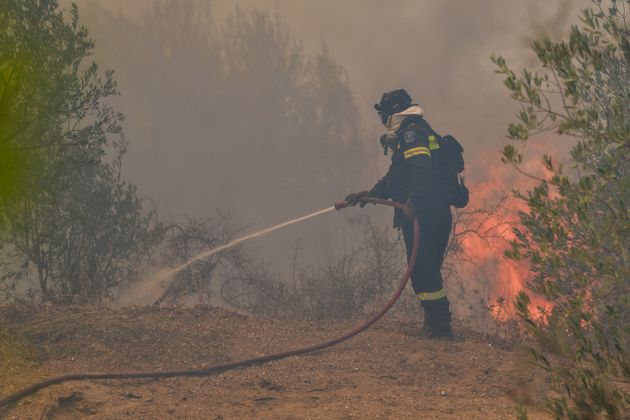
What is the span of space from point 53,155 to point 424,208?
5.09 m

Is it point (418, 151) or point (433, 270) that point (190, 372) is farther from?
point (418, 151)

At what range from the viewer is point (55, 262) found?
8.56 meters

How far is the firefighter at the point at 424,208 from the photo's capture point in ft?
21.6

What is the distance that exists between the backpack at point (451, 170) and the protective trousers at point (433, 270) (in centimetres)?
19

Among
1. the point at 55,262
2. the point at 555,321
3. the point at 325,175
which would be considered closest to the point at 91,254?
the point at 55,262

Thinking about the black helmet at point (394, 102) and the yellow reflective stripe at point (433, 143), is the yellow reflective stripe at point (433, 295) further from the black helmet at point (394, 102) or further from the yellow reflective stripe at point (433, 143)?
the black helmet at point (394, 102)

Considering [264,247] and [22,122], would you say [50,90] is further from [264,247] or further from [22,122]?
[264,247]

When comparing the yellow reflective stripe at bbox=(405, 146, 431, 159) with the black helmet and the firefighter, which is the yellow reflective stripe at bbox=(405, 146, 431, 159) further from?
the black helmet

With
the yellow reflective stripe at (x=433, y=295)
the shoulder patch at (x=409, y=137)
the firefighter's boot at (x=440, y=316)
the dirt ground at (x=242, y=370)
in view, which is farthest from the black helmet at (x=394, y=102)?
the dirt ground at (x=242, y=370)

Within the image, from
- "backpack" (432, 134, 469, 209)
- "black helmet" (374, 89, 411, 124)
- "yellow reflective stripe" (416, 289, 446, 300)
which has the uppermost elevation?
"black helmet" (374, 89, 411, 124)

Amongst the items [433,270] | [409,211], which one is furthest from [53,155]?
[433,270]

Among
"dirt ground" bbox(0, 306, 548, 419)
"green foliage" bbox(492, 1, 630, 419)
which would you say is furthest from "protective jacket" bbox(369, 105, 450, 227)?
"green foliage" bbox(492, 1, 630, 419)

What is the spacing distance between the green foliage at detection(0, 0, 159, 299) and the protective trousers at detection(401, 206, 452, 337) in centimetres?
452

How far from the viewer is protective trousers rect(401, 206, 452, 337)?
6.56 metres
